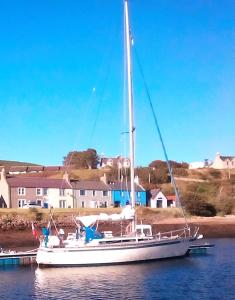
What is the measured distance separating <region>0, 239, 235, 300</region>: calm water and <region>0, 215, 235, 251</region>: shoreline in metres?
15.0

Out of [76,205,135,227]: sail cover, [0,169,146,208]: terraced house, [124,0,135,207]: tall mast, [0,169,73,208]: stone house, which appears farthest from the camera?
[0,169,146,208]: terraced house

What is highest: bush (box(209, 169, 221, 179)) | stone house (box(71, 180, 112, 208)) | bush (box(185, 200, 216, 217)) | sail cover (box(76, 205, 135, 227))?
bush (box(209, 169, 221, 179))

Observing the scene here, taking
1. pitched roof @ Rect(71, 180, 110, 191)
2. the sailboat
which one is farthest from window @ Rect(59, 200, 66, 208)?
the sailboat

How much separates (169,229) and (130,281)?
1254 inches

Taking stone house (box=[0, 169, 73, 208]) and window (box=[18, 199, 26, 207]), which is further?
window (box=[18, 199, 26, 207])

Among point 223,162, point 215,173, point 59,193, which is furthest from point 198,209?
point 223,162

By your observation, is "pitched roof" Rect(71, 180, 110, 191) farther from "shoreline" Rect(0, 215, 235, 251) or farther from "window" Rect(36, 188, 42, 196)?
"shoreline" Rect(0, 215, 235, 251)

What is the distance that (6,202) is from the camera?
80125 mm

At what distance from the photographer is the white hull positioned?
1507 inches

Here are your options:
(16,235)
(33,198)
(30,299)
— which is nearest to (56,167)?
(33,198)

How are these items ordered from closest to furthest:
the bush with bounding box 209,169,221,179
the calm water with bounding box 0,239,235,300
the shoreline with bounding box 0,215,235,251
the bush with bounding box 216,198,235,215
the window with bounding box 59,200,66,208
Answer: the calm water with bounding box 0,239,235,300
the shoreline with bounding box 0,215,235,251
the bush with bounding box 216,198,235,215
the window with bounding box 59,200,66,208
the bush with bounding box 209,169,221,179

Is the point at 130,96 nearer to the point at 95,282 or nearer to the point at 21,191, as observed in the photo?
the point at 95,282

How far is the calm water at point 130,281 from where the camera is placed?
29.1 m

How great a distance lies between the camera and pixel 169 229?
210 ft
